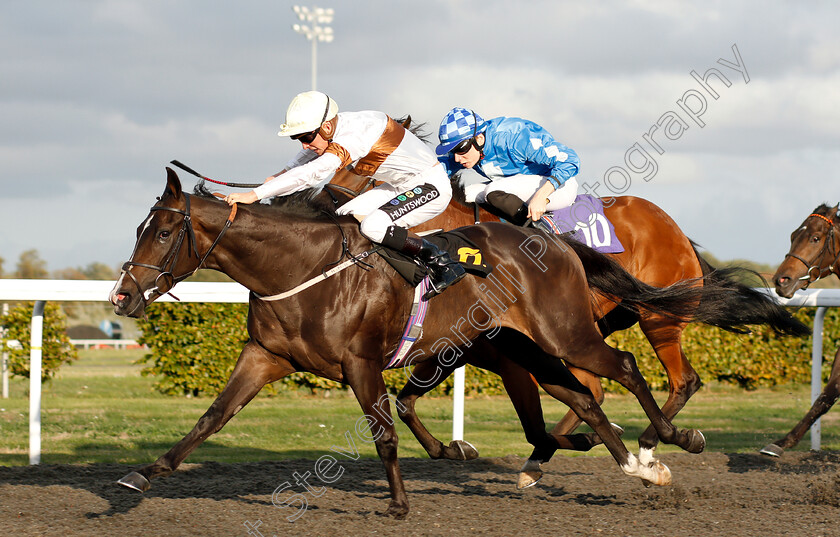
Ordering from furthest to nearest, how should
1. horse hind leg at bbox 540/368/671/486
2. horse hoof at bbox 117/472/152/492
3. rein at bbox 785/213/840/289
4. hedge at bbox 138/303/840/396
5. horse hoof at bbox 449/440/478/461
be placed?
1. hedge at bbox 138/303/840/396
2. rein at bbox 785/213/840/289
3. horse hoof at bbox 449/440/478/461
4. horse hind leg at bbox 540/368/671/486
5. horse hoof at bbox 117/472/152/492

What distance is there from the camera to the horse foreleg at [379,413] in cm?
362

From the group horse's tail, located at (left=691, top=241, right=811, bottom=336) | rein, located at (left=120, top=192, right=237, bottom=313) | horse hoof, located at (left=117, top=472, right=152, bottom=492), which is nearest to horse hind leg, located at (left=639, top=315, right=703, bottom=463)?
horse's tail, located at (left=691, top=241, right=811, bottom=336)

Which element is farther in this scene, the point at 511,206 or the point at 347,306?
the point at 511,206

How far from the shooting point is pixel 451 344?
4.03 m

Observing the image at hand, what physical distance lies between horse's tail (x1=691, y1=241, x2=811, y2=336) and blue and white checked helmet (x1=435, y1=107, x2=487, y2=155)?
1546 millimetres

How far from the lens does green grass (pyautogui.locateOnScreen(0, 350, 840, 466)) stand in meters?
6.09

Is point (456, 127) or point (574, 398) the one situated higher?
point (456, 127)

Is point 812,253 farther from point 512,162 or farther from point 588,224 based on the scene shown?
point 512,162

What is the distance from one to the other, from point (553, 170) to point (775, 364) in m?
7.18

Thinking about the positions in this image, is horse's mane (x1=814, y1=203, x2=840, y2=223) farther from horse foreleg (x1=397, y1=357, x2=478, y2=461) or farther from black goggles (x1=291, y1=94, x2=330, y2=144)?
black goggles (x1=291, y1=94, x2=330, y2=144)

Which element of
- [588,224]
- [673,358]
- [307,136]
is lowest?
[673,358]

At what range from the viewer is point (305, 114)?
3.57 m

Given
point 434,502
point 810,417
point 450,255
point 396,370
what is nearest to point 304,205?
point 450,255

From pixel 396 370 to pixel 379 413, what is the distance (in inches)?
188
